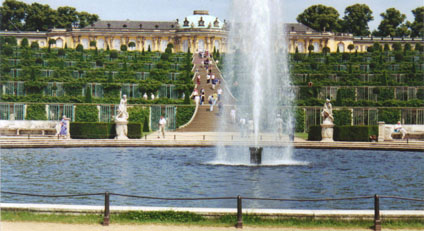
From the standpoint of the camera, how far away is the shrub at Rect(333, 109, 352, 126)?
40812 mm

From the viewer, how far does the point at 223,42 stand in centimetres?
10975

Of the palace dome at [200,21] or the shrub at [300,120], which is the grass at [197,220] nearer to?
the shrub at [300,120]

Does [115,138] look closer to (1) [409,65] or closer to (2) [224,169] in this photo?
(2) [224,169]

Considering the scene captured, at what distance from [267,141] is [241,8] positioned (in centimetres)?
714

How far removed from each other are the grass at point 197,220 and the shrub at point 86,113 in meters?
28.2

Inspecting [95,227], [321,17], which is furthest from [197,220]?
[321,17]

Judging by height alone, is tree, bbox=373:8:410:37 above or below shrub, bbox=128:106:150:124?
above

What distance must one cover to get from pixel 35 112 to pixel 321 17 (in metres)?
73.0

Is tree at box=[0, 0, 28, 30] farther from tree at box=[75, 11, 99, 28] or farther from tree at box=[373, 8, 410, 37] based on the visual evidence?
tree at box=[373, 8, 410, 37]

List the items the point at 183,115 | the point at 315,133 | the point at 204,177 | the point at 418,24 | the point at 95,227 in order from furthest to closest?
the point at 418,24 → the point at 183,115 → the point at 315,133 → the point at 204,177 → the point at 95,227

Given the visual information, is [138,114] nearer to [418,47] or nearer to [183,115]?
[183,115]

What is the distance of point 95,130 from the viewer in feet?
108

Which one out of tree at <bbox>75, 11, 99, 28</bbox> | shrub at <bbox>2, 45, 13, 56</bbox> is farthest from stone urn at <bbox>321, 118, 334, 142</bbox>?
tree at <bbox>75, 11, 99, 28</bbox>

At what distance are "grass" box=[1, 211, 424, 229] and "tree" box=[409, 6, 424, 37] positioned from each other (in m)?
95.6
